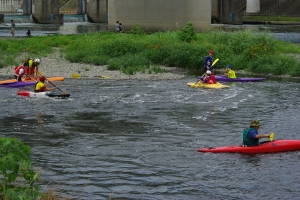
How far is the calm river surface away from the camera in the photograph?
14.6 m

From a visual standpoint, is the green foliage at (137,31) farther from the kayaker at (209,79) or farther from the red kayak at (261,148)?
the red kayak at (261,148)

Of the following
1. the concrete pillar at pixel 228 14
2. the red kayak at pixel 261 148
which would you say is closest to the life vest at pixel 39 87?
the red kayak at pixel 261 148

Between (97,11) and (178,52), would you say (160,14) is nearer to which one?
(178,52)

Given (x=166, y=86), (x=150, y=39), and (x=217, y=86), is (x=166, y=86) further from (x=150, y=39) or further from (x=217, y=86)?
(x=150, y=39)

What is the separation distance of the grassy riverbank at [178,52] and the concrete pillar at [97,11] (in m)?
53.6

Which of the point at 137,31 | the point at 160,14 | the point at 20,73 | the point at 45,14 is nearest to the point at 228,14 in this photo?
the point at 45,14

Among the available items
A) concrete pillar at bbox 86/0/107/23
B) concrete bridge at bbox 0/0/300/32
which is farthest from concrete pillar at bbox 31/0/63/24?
concrete pillar at bbox 86/0/107/23

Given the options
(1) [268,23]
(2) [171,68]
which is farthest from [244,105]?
(1) [268,23]

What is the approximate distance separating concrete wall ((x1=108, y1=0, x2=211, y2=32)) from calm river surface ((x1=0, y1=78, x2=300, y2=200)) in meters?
23.7

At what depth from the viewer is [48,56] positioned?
132ft

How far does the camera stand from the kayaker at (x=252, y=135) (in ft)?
56.1

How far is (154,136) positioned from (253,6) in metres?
86.2

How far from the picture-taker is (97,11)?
97.7 meters

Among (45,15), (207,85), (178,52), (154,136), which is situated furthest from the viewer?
(45,15)
